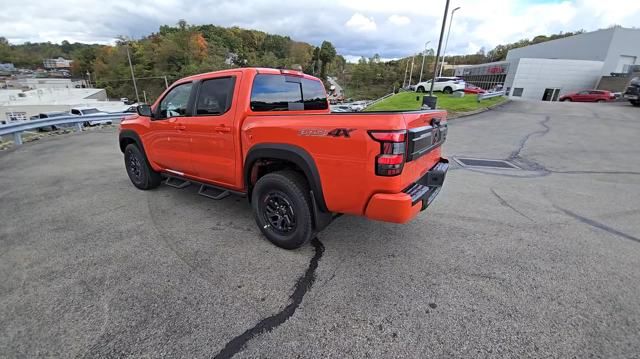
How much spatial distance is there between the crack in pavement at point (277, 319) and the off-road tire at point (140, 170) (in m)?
3.43

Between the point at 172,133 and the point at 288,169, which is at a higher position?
the point at 172,133

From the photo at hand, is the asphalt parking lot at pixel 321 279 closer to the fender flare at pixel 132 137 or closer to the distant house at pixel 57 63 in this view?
the fender flare at pixel 132 137

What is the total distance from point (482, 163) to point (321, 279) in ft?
19.8

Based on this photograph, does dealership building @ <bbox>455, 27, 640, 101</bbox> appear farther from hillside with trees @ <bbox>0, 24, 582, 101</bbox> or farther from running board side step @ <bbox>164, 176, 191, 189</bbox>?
running board side step @ <bbox>164, 176, 191, 189</bbox>

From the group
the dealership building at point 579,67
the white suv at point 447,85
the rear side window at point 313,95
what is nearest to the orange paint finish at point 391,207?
the rear side window at point 313,95

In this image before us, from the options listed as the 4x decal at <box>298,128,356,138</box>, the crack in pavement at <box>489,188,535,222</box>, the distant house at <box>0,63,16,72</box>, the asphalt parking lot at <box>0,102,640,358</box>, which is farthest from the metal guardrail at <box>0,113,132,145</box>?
the distant house at <box>0,63,16,72</box>

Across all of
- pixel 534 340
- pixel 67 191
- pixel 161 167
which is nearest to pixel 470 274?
pixel 534 340

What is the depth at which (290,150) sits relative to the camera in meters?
2.80

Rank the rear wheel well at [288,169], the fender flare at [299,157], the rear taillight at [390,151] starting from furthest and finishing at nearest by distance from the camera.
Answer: the rear wheel well at [288,169], the fender flare at [299,157], the rear taillight at [390,151]

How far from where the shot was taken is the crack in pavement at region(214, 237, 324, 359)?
1955 mm

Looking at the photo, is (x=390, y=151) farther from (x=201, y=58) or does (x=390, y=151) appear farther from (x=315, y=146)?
(x=201, y=58)

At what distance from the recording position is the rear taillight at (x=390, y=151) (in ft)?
7.47

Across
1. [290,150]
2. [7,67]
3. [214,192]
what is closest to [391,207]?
[290,150]

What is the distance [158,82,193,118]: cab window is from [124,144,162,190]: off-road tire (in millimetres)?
1027
